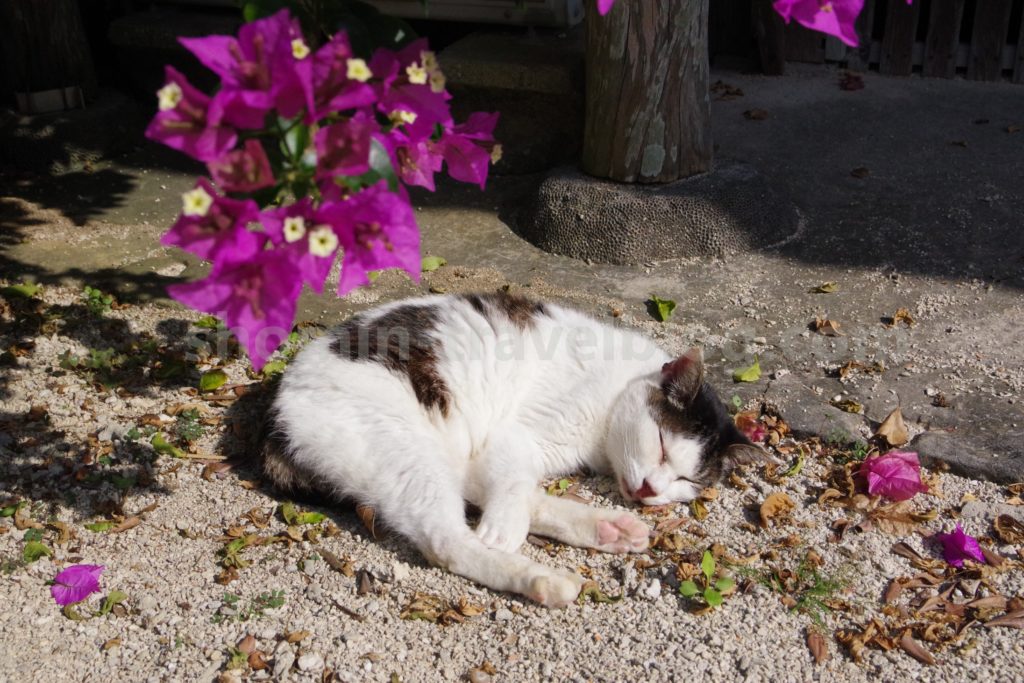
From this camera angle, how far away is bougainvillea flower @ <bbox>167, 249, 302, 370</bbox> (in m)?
1.48

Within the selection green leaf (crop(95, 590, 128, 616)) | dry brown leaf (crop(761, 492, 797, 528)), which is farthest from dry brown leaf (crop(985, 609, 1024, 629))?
green leaf (crop(95, 590, 128, 616))

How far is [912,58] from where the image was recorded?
6914 millimetres

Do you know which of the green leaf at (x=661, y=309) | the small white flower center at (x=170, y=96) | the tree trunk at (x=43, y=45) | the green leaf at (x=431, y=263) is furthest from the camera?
the tree trunk at (x=43, y=45)

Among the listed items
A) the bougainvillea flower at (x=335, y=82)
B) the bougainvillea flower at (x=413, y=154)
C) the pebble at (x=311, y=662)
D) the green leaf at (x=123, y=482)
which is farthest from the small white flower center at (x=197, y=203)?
the green leaf at (x=123, y=482)

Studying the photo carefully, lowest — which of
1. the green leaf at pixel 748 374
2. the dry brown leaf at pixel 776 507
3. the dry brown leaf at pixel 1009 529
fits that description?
the dry brown leaf at pixel 1009 529

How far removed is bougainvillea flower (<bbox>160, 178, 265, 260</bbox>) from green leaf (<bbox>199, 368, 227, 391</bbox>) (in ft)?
8.10

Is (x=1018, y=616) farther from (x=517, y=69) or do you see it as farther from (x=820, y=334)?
(x=517, y=69)

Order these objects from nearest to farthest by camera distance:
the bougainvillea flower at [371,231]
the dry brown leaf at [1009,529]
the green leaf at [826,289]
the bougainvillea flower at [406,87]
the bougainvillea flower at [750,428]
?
1. the bougainvillea flower at [371,231]
2. the bougainvillea flower at [406,87]
3. the dry brown leaf at [1009,529]
4. the bougainvillea flower at [750,428]
5. the green leaf at [826,289]

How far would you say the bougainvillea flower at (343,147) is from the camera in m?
1.48

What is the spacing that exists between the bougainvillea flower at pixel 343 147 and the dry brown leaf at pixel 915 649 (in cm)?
208

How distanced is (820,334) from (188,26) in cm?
475

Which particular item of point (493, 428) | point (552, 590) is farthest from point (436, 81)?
point (493, 428)

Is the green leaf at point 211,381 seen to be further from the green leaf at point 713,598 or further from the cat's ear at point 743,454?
the green leaf at point 713,598

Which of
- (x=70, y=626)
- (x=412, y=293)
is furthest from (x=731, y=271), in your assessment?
(x=70, y=626)
